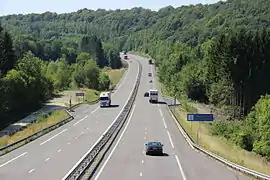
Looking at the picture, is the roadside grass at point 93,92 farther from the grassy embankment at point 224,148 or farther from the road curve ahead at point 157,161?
the road curve ahead at point 157,161

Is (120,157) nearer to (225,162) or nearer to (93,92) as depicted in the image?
(225,162)

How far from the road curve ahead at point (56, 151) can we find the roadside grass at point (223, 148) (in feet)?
36.0

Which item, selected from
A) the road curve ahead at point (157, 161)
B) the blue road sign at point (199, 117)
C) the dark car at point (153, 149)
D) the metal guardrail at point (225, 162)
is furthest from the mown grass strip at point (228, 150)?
the dark car at point (153, 149)

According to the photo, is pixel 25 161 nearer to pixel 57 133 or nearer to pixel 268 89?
pixel 57 133

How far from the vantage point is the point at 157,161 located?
136ft

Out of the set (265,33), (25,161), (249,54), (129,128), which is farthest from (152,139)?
(265,33)

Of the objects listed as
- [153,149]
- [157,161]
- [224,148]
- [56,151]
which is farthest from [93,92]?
[157,161]

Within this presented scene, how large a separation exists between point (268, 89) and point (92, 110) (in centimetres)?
4043

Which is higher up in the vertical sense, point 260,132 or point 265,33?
point 265,33

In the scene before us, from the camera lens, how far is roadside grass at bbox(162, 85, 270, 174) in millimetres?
43938

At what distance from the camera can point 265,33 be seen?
118 metres

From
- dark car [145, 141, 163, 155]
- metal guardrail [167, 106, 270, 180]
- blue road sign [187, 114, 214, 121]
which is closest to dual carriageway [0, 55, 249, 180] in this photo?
metal guardrail [167, 106, 270, 180]

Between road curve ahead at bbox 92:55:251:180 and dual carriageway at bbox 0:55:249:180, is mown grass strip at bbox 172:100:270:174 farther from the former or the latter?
dual carriageway at bbox 0:55:249:180

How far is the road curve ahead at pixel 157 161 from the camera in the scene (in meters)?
34.0
